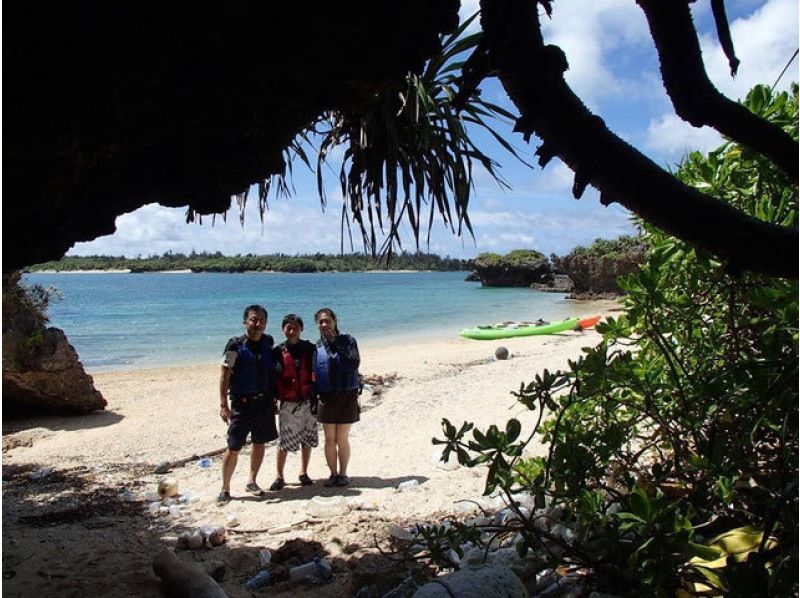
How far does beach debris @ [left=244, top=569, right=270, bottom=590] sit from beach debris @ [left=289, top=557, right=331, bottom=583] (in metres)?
0.14

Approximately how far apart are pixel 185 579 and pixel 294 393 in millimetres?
2233

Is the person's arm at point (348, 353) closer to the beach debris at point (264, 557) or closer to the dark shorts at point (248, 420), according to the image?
the dark shorts at point (248, 420)

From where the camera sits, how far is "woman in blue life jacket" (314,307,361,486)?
16.4 ft

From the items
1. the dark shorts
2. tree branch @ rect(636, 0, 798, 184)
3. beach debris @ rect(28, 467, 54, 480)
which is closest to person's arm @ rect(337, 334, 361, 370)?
the dark shorts

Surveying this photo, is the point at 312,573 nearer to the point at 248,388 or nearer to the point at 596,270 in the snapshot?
the point at 248,388

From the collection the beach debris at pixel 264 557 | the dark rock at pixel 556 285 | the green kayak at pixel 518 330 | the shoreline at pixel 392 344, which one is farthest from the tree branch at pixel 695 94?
the dark rock at pixel 556 285

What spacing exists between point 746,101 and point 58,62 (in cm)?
269

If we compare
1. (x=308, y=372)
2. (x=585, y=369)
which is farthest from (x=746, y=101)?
(x=308, y=372)

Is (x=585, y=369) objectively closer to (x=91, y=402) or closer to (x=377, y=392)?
(x=377, y=392)

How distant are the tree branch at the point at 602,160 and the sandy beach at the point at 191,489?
2001mm

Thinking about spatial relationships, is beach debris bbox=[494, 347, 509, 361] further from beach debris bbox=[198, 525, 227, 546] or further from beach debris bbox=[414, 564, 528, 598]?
beach debris bbox=[414, 564, 528, 598]

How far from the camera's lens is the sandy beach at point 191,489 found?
3.31 metres

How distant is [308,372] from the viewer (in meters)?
5.07

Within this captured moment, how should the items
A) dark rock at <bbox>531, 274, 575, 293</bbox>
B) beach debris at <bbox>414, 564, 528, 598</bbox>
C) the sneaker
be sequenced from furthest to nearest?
1. dark rock at <bbox>531, 274, 575, 293</bbox>
2. the sneaker
3. beach debris at <bbox>414, 564, 528, 598</bbox>
